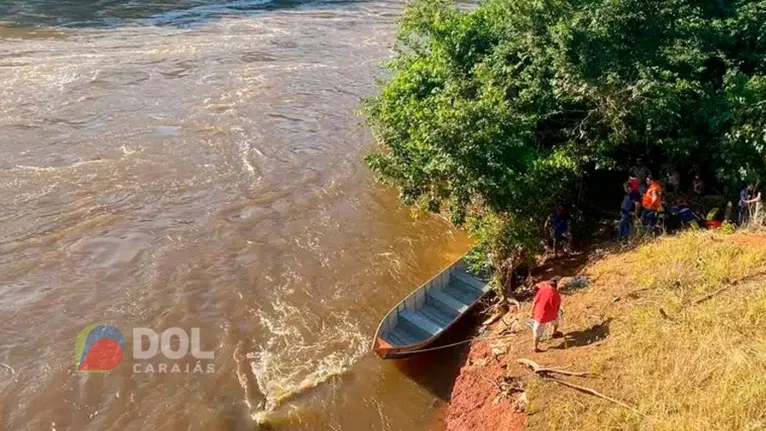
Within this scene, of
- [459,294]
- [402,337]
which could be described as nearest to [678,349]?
[402,337]

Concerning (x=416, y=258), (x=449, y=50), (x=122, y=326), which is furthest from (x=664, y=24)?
(x=122, y=326)

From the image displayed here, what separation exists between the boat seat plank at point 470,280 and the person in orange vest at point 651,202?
3779 mm

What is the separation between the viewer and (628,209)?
14852 mm

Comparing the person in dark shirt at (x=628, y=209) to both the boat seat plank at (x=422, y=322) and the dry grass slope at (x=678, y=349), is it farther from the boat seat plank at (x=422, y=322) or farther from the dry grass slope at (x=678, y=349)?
the boat seat plank at (x=422, y=322)

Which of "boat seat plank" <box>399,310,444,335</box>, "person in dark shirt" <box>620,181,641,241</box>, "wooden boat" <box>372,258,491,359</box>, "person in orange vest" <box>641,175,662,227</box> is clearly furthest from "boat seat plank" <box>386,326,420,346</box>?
"person in orange vest" <box>641,175,662,227</box>

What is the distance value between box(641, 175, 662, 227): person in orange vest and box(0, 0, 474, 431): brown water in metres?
5.06

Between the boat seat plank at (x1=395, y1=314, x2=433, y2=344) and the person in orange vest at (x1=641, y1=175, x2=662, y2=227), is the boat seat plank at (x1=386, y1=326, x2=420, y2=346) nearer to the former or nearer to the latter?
the boat seat plank at (x1=395, y1=314, x2=433, y2=344)

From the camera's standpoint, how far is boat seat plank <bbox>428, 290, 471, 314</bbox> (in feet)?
47.2

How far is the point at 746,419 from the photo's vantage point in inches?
345

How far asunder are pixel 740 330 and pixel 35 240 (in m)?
16.3

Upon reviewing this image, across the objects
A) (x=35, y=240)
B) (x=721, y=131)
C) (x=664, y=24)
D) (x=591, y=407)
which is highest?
(x=664, y=24)

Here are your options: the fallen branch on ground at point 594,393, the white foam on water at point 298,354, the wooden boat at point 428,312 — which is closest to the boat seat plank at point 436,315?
the wooden boat at point 428,312

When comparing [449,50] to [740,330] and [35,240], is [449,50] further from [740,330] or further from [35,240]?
[35,240]

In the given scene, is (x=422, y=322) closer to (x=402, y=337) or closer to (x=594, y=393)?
(x=402, y=337)
